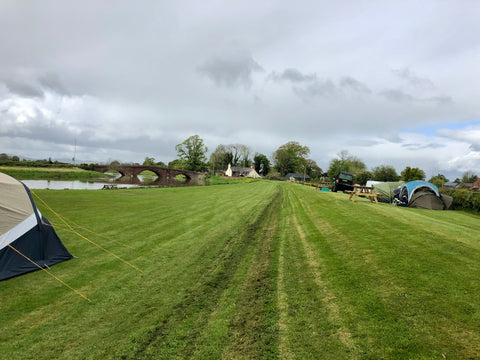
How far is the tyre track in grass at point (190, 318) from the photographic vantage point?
147 inches

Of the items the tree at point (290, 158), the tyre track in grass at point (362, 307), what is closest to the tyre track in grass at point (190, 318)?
the tyre track in grass at point (362, 307)

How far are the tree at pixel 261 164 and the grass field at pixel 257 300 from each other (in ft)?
388

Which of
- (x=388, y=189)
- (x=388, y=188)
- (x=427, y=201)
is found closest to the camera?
(x=427, y=201)

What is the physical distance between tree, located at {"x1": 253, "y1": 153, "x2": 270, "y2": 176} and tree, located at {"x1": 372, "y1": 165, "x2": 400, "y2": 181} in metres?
54.4

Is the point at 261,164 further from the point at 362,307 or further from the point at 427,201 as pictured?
the point at 362,307

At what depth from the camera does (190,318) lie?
14.8 feet

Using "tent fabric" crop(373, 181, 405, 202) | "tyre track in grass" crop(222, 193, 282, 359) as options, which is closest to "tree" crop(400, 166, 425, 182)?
"tent fabric" crop(373, 181, 405, 202)

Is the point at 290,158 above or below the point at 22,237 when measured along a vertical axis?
above

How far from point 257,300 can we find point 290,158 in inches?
4654

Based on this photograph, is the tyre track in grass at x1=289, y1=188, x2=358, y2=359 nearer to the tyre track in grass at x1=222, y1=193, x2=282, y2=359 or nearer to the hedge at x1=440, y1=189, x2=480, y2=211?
the tyre track in grass at x1=222, y1=193, x2=282, y2=359

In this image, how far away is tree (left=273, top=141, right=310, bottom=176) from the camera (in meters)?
120

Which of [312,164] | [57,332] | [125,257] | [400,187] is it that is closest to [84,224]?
[125,257]

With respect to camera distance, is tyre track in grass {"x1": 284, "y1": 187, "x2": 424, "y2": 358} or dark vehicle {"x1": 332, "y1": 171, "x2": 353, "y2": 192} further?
dark vehicle {"x1": 332, "y1": 171, "x2": 353, "y2": 192}

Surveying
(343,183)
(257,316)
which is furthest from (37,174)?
(257,316)
